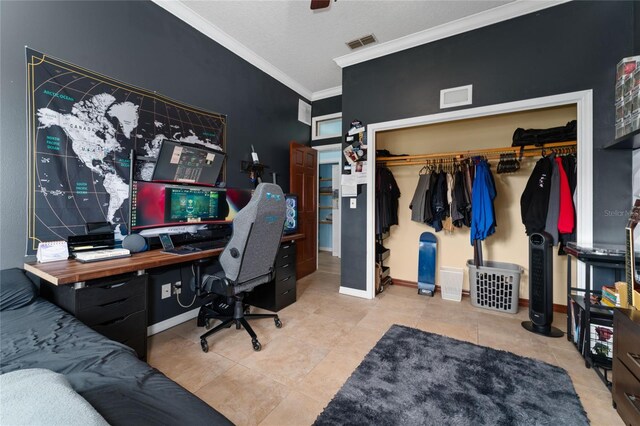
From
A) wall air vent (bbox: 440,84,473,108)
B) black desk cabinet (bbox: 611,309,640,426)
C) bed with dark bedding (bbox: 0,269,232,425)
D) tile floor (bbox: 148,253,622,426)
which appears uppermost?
wall air vent (bbox: 440,84,473,108)

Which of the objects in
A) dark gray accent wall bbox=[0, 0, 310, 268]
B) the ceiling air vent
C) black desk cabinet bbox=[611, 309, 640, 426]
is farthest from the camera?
the ceiling air vent

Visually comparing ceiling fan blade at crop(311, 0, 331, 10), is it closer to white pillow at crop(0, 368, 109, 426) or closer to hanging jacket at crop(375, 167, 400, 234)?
hanging jacket at crop(375, 167, 400, 234)

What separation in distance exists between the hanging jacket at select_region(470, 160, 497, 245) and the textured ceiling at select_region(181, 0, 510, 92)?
5.38 feet

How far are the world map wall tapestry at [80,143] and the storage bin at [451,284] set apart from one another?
349 cm

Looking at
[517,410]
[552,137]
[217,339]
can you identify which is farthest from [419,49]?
[217,339]

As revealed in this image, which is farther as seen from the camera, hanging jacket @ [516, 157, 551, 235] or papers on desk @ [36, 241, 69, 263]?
hanging jacket @ [516, 157, 551, 235]

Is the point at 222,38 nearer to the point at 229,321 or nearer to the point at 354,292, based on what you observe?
the point at 229,321

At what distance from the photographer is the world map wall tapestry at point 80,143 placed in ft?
5.60

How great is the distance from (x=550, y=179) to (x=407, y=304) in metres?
1.99

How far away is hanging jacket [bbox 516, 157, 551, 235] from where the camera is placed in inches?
102

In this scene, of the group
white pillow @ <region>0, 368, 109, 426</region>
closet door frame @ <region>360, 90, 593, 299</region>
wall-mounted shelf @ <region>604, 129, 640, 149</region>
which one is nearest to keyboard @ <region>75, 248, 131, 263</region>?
white pillow @ <region>0, 368, 109, 426</region>

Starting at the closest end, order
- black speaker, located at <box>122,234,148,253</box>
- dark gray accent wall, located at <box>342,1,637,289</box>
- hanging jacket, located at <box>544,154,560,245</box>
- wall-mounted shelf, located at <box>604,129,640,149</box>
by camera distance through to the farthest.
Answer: wall-mounted shelf, located at <box>604,129,640,149</box> < black speaker, located at <box>122,234,148,253</box> < dark gray accent wall, located at <box>342,1,637,289</box> < hanging jacket, located at <box>544,154,560,245</box>

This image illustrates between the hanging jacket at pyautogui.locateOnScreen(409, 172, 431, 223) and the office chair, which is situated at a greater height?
the hanging jacket at pyautogui.locateOnScreen(409, 172, 431, 223)

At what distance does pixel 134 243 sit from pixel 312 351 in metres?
1.66
